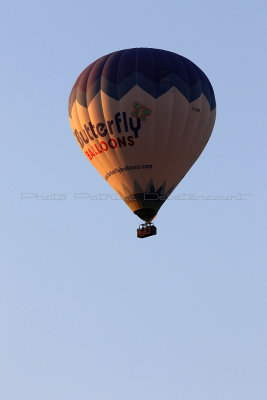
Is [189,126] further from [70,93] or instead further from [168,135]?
[70,93]

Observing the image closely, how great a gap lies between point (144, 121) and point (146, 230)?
4.77 m

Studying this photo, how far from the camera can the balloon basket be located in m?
58.1

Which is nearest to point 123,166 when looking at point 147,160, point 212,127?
point 147,160

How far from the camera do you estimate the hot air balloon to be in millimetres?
57438

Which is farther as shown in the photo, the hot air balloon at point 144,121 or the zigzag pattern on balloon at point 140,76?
the zigzag pattern on balloon at point 140,76

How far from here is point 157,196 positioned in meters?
58.1

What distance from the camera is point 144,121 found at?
188 ft

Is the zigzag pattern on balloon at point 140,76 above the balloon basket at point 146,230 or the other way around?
above

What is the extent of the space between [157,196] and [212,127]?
4403mm

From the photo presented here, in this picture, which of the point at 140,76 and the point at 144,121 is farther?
the point at 140,76

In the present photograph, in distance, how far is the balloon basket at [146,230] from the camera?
2286 inches

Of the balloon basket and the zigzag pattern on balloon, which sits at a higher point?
the zigzag pattern on balloon

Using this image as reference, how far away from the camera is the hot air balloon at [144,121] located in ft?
188

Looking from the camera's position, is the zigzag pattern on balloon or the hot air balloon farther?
the zigzag pattern on balloon
